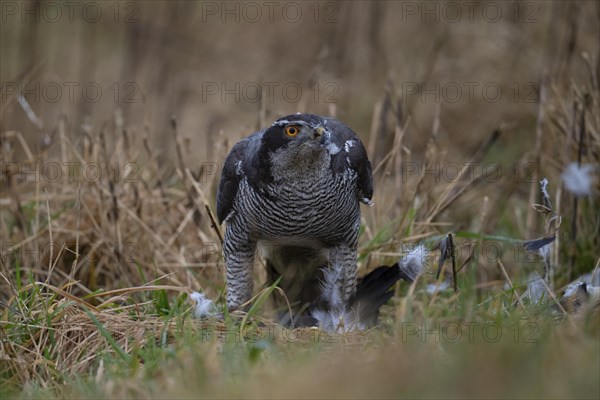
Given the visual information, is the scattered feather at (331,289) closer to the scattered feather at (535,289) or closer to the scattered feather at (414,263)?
the scattered feather at (414,263)

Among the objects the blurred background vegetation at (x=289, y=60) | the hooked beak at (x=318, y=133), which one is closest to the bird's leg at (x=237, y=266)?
the hooked beak at (x=318, y=133)

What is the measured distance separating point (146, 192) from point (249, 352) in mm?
2923

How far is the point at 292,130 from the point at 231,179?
64 cm

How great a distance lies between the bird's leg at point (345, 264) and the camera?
4770mm

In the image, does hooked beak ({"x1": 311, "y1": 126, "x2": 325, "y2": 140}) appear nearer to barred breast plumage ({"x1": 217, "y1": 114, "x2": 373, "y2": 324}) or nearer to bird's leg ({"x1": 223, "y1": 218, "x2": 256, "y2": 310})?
barred breast plumage ({"x1": 217, "y1": 114, "x2": 373, "y2": 324})

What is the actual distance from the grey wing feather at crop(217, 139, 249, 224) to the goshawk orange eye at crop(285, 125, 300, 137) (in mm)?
486

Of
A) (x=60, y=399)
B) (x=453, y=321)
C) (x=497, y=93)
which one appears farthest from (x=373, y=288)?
(x=497, y=93)

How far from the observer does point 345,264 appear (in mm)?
4785

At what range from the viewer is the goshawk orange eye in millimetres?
4277

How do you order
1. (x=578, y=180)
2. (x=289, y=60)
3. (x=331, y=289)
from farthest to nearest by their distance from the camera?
(x=289, y=60), (x=578, y=180), (x=331, y=289)

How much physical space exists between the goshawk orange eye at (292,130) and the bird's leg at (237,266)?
748mm

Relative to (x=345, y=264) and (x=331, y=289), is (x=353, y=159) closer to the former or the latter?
(x=345, y=264)

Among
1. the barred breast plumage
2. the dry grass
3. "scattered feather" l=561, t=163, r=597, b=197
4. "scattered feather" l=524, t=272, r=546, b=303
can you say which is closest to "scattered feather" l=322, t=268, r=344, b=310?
the barred breast plumage

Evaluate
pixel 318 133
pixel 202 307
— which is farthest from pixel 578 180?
pixel 202 307
